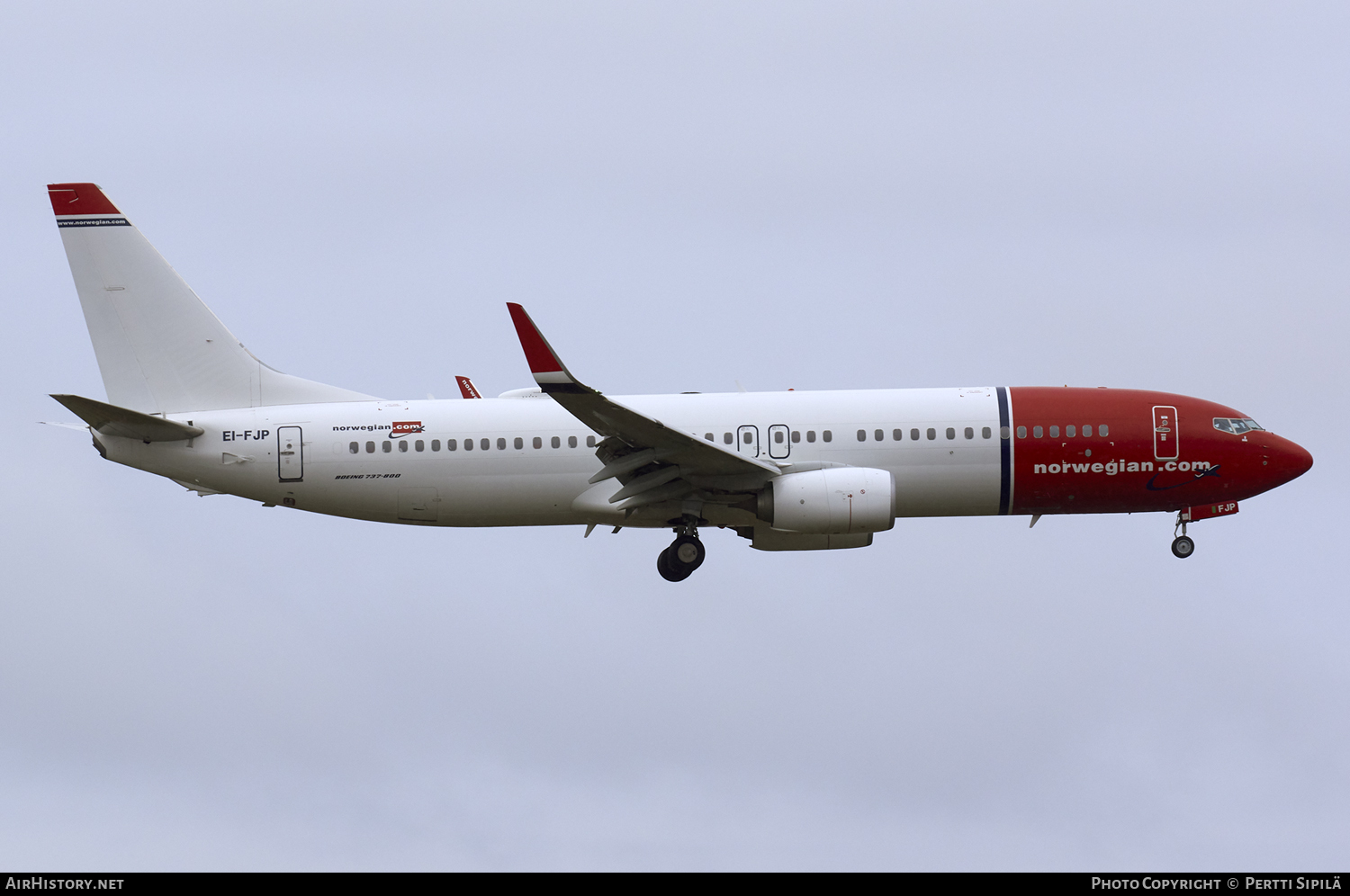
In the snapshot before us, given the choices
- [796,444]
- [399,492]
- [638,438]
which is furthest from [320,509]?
[796,444]

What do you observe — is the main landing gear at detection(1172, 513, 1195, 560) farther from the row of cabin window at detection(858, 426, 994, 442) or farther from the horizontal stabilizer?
the horizontal stabilizer

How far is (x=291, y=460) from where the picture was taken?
34156 mm

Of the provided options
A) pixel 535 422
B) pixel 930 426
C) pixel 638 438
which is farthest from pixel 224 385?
pixel 930 426

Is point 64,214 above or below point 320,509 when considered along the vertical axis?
above

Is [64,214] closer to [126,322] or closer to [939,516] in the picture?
[126,322]

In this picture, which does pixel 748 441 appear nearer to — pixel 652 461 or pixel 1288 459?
pixel 652 461

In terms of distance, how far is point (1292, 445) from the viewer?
36000mm

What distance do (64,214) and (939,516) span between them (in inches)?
876

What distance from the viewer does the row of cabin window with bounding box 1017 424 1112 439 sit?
34188 millimetres

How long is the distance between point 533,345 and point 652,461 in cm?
493

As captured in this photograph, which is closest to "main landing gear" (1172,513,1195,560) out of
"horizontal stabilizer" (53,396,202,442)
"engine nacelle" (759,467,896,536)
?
"engine nacelle" (759,467,896,536)

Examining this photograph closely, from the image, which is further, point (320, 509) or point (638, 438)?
point (320, 509)

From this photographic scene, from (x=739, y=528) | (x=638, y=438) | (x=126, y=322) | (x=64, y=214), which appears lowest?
(x=739, y=528)

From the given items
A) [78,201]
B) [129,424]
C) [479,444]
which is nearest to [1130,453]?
[479,444]
